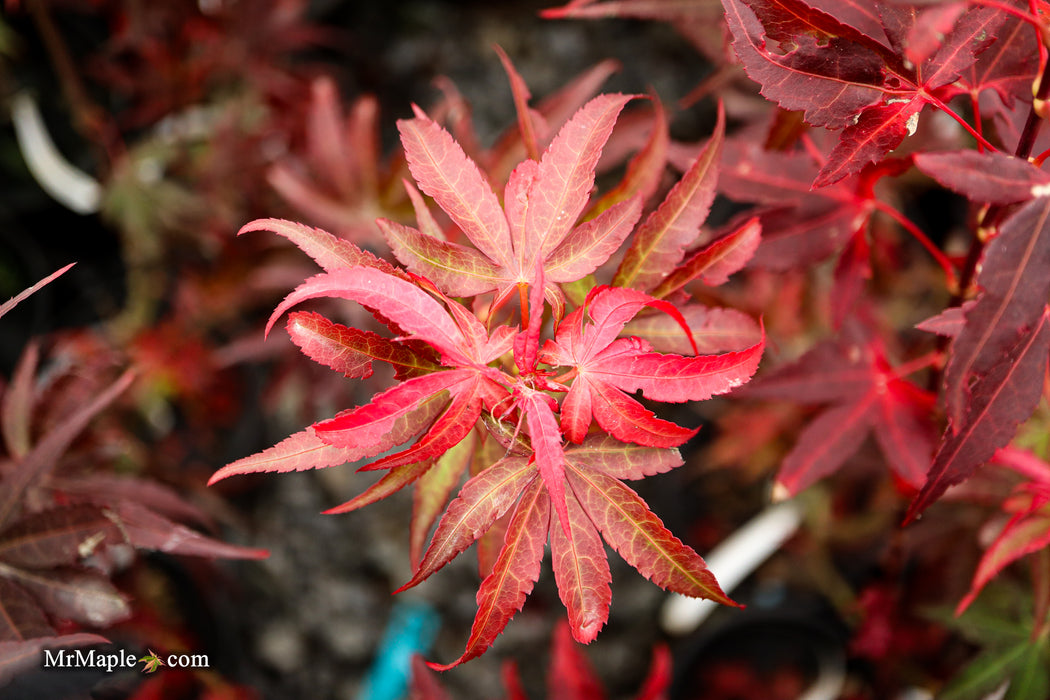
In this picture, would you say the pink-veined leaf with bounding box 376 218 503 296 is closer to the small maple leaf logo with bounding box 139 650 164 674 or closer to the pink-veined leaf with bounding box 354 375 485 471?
the pink-veined leaf with bounding box 354 375 485 471

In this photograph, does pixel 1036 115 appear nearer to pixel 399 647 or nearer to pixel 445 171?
pixel 445 171

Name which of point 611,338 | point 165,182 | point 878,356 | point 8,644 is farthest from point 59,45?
point 878,356

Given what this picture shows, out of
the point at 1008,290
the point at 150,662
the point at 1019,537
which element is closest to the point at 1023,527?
the point at 1019,537

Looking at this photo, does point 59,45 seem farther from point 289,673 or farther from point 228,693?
point 289,673

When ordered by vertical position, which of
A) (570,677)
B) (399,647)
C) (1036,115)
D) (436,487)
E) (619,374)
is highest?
(1036,115)

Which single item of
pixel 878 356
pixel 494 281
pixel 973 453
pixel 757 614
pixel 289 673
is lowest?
pixel 289 673

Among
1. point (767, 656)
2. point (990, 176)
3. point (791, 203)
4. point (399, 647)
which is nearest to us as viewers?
point (990, 176)
